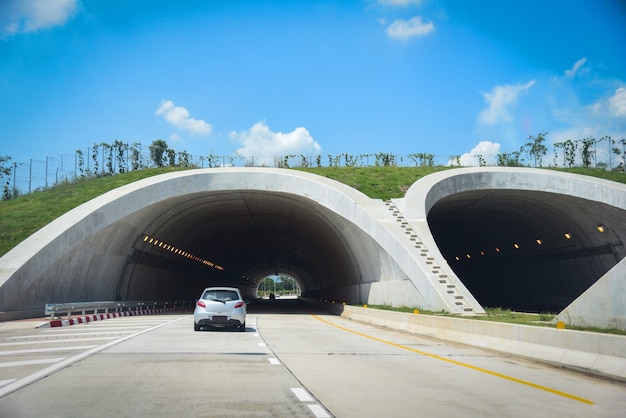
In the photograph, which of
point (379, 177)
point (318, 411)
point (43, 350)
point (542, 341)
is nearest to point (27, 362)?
point (43, 350)

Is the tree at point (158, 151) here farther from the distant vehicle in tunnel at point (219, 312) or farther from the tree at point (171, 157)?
the distant vehicle in tunnel at point (219, 312)

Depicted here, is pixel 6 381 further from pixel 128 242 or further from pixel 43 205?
pixel 43 205

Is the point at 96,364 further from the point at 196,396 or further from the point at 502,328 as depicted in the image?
the point at 502,328

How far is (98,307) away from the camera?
28438 mm

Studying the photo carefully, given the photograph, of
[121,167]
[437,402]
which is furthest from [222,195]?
[437,402]

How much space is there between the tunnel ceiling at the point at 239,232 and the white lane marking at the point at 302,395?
22.8 metres

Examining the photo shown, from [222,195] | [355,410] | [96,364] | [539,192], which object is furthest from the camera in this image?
[222,195]

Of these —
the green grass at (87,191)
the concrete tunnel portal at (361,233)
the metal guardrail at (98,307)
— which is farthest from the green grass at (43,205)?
the metal guardrail at (98,307)

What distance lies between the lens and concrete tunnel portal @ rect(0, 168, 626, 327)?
25422 mm

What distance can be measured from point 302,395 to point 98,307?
2270 centimetres

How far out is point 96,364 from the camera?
10.9 metres

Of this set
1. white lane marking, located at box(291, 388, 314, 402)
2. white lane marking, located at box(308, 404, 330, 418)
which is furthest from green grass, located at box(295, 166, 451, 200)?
white lane marking, located at box(308, 404, 330, 418)

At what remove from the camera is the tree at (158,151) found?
180 ft

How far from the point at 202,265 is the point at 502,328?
47.5m
